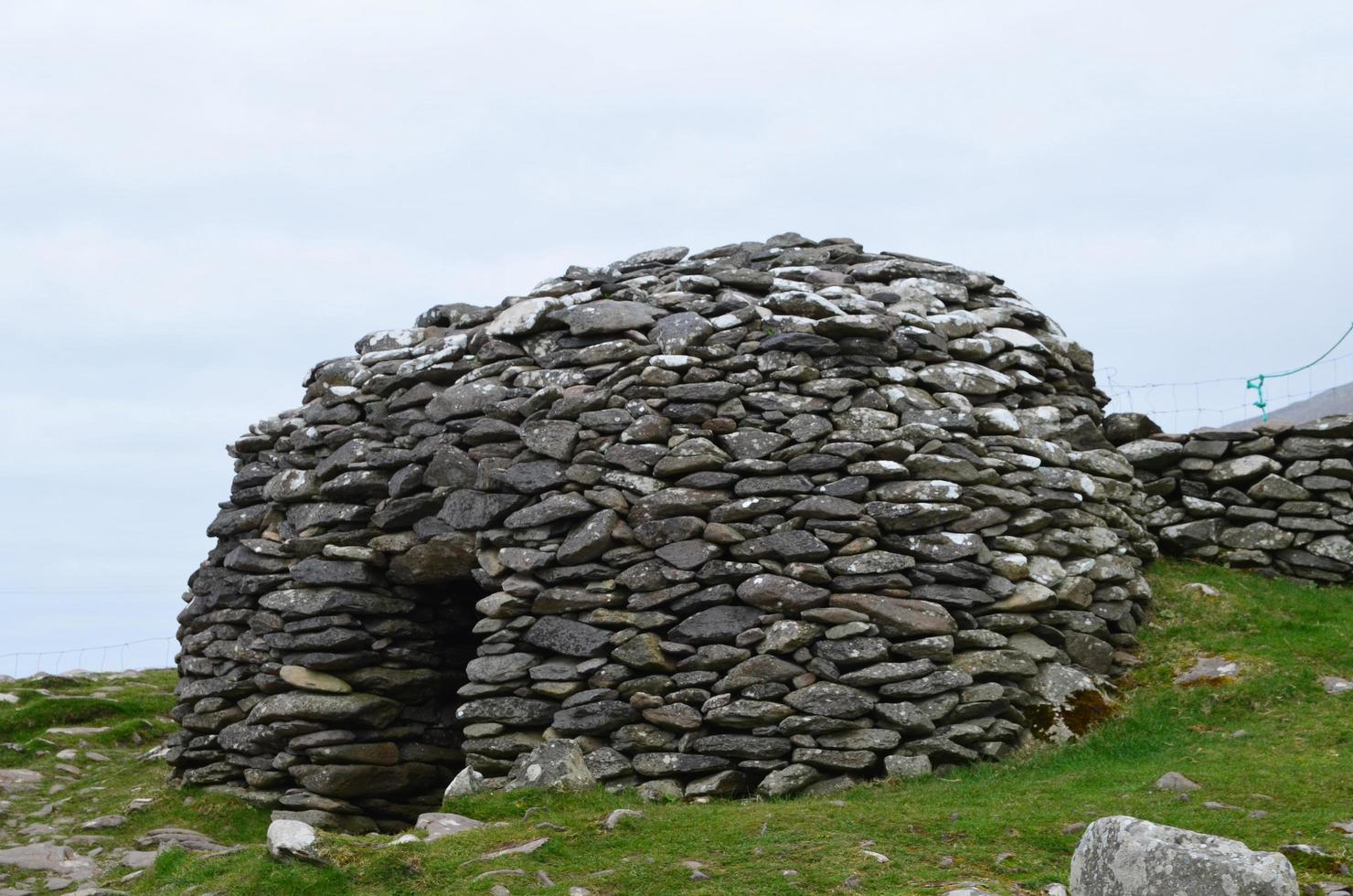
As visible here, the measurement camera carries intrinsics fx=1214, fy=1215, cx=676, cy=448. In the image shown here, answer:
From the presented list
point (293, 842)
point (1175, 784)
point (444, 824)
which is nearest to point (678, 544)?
point (444, 824)

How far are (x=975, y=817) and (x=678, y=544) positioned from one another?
12.3 ft

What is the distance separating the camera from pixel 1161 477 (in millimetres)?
14266

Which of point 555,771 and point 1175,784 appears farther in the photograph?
point 555,771

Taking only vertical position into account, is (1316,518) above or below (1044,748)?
above

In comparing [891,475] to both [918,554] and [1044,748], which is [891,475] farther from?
[1044,748]

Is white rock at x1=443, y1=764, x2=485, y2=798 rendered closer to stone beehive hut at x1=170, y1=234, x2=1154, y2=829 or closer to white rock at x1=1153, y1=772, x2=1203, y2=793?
stone beehive hut at x1=170, y1=234, x2=1154, y2=829

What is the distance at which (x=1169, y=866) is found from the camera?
5504mm

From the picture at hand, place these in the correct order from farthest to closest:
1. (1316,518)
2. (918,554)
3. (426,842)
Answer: (1316,518) < (918,554) < (426,842)

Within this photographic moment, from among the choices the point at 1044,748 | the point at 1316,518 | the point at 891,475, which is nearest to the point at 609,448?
the point at 891,475

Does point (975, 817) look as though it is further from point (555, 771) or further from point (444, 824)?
point (444, 824)

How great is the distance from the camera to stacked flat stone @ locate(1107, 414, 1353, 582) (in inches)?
533

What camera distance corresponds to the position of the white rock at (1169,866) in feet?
17.5

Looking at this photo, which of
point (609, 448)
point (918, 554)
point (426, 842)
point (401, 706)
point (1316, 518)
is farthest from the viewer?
point (1316, 518)

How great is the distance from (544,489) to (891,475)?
10.8ft
